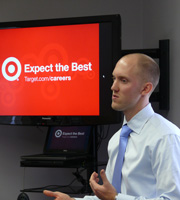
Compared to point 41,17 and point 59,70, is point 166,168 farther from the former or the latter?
point 41,17

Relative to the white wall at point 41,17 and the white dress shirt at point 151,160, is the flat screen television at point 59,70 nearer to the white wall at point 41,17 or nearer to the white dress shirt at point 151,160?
the white wall at point 41,17

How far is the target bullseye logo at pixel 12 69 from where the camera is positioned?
3.31 meters

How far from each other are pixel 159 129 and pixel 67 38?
1721 millimetres

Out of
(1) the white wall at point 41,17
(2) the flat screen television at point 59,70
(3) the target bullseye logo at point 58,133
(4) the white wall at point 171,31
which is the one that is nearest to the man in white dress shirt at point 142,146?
(4) the white wall at point 171,31

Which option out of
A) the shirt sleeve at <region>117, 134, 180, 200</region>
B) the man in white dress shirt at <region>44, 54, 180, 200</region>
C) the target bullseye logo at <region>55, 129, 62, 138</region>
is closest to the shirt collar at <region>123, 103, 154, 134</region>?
the man in white dress shirt at <region>44, 54, 180, 200</region>

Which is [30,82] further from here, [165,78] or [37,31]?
[165,78]

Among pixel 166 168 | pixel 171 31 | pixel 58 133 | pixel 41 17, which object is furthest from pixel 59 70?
pixel 166 168

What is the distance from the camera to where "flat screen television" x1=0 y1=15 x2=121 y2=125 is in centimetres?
309

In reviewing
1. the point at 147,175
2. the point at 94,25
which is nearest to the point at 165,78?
the point at 94,25

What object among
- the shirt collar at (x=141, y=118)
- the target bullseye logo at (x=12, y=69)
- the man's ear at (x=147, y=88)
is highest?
the target bullseye logo at (x=12, y=69)

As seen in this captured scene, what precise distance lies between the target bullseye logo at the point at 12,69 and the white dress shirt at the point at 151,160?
1707 millimetres

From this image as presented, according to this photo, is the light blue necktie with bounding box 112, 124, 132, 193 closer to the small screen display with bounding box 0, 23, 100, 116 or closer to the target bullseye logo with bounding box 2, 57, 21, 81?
the small screen display with bounding box 0, 23, 100, 116

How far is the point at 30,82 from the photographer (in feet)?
10.8

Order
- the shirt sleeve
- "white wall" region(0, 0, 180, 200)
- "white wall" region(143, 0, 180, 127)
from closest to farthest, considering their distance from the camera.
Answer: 1. the shirt sleeve
2. "white wall" region(143, 0, 180, 127)
3. "white wall" region(0, 0, 180, 200)
